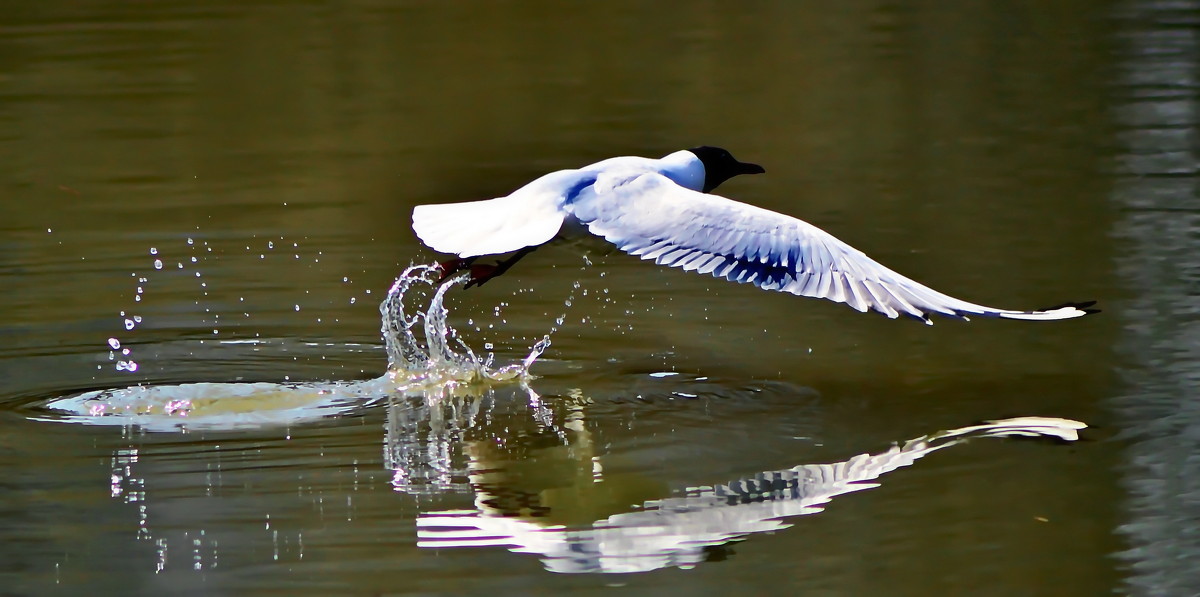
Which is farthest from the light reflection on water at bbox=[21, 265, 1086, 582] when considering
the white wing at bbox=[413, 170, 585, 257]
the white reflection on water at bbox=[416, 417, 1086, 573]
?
the white wing at bbox=[413, 170, 585, 257]

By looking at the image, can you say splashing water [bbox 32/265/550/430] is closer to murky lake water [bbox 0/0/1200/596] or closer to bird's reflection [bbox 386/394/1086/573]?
murky lake water [bbox 0/0/1200/596]

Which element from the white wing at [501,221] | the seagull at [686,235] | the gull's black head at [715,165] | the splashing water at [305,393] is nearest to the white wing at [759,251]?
the seagull at [686,235]

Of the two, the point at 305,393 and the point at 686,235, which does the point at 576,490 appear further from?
the point at 305,393

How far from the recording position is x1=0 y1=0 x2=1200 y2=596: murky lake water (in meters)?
4.47

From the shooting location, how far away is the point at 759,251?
543 centimetres

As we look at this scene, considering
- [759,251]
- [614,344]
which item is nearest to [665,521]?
[759,251]

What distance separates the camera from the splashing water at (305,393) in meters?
5.76

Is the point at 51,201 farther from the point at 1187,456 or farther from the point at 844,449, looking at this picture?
the point at 1187,456

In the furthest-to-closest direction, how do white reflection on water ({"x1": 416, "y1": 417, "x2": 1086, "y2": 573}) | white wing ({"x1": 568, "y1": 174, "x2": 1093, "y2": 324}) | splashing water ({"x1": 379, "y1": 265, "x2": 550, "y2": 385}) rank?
splashing water ({"x1": 379, "y1": 265, "x2": 550, "y2": 385}) → white wing ({"x1": 568, "y1": 174, "x2": 1093, "y2": 324}) → white reflection on water ({"x1": 416, "y1": 417, "x2": 1086, "y2": 573})

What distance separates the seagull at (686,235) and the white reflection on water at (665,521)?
1.63 ft

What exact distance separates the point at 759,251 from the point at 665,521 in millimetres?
1143

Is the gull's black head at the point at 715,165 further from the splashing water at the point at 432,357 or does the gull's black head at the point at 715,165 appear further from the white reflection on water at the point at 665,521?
the white reflection on water at the point at 665,521

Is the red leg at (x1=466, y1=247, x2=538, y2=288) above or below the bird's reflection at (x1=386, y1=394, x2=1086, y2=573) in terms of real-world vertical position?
above

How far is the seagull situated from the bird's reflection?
1.49 ft
